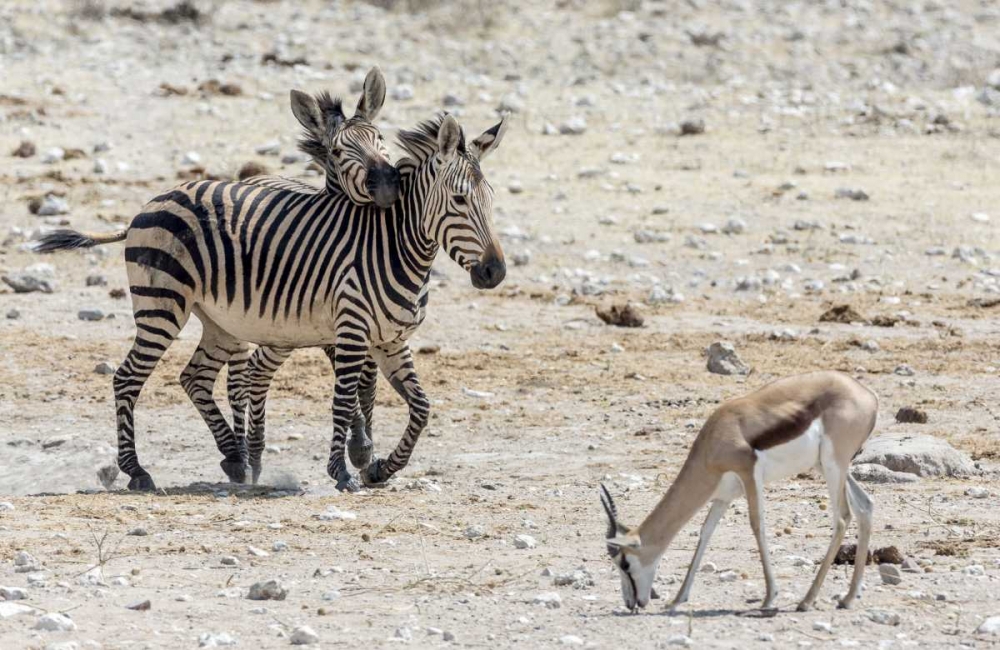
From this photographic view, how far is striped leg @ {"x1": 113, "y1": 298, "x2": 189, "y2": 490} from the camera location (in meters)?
10.8

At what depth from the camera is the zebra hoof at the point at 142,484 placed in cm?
1081

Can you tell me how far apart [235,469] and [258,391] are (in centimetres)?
59

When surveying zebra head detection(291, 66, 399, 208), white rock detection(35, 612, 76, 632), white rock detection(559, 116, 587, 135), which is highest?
zebra head detection(291, 66, 399, 208)

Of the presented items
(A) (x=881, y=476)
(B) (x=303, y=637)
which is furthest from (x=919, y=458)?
(B) (x=303, y=637)

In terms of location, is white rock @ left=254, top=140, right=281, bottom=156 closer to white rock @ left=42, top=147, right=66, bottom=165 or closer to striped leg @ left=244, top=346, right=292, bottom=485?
white rock @ left=42, top=147, right=66, bottom=165

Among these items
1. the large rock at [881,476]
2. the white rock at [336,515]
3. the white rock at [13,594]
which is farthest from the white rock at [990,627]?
the white rock at [13,594]

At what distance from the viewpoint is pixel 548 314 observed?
1590 cm

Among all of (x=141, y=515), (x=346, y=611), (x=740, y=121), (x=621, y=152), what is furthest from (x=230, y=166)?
(x=346, y=611)

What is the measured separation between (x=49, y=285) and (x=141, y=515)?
7.31 meters

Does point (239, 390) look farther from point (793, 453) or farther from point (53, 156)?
point (53, 156)

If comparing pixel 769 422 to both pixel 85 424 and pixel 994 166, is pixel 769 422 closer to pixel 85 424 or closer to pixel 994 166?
pixel 85 424

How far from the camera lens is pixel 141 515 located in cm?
936

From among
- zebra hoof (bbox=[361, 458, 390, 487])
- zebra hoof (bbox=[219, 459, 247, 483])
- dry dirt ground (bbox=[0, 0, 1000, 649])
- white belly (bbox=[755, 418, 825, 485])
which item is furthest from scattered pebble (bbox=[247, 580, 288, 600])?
zebra hoof (bbox=[219, 459, 247, 483])

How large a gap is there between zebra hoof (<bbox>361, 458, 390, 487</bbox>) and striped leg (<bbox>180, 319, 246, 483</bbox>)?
100 centimetres
